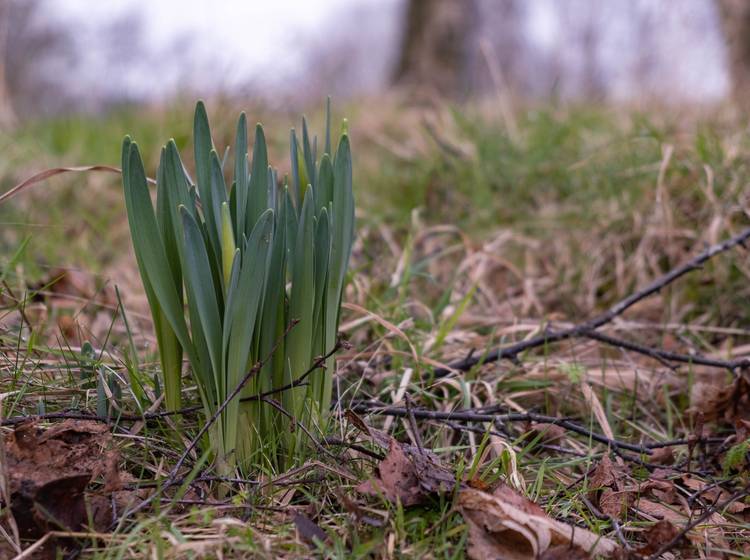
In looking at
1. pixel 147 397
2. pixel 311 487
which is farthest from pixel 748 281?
pixel 147 397

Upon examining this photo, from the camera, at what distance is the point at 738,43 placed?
4906mm

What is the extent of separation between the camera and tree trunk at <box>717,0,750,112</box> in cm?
398

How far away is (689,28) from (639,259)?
7.58ft

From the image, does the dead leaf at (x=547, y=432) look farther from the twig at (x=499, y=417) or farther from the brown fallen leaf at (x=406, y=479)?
the brown fallen leaf at (x=406, y=479)

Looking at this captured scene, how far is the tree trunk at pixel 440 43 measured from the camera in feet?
21.9

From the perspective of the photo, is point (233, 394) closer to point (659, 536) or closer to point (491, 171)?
point (659, 536)

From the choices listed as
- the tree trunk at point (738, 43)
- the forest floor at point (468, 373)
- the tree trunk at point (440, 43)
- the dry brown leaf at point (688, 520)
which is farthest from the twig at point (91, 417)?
the tree trunk at point (440, 43)

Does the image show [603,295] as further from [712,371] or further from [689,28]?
[689,28]

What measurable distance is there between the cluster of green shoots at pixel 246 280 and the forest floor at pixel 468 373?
9 centimetres

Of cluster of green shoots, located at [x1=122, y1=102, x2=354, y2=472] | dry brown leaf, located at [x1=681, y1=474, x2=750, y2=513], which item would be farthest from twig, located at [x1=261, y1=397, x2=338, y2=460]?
dry brown leaf, located at [x1=681, y1=474, x2=750, y2=513]

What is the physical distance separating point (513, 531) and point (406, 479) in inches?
8.2

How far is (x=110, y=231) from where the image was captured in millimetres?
3488

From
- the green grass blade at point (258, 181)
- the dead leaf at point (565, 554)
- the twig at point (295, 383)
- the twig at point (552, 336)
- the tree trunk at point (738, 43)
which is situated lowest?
the dead leaf at point (565, 554)

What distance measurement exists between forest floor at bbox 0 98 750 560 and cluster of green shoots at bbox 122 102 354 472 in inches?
3.6
